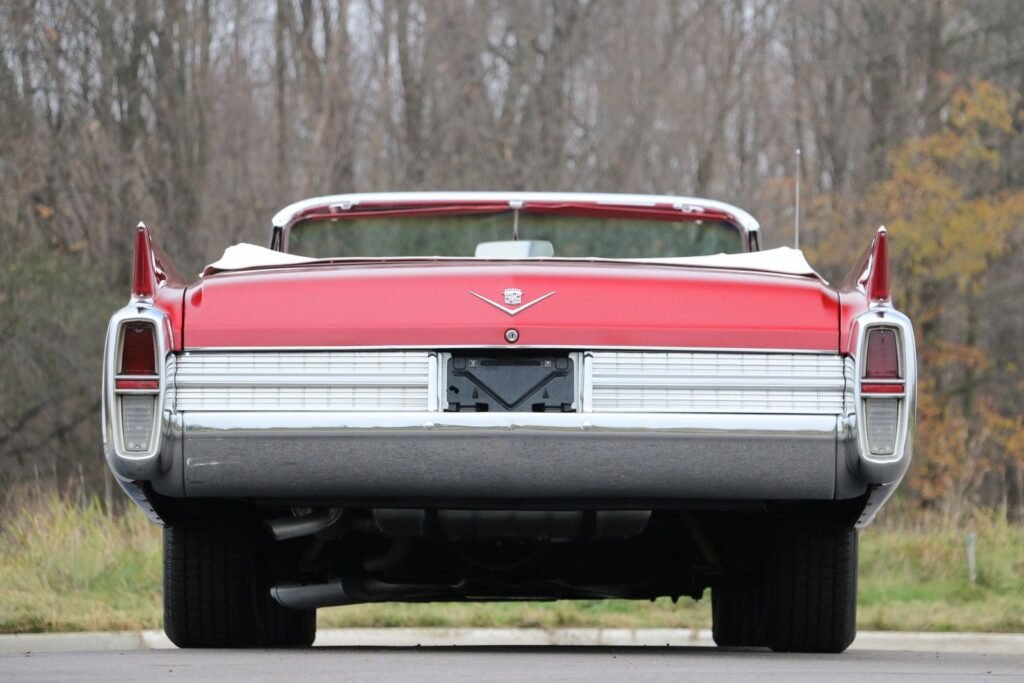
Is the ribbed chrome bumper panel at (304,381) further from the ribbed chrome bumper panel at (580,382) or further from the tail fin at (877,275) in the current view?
the tail fin at (877,275)

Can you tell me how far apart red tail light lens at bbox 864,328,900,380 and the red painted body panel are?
10cm

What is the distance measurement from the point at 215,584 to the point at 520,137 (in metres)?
22.8

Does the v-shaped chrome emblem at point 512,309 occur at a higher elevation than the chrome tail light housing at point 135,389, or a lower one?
higher

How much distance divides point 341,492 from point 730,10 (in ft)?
98.6

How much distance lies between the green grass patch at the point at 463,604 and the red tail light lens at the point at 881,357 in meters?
4.65

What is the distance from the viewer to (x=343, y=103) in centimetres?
2536

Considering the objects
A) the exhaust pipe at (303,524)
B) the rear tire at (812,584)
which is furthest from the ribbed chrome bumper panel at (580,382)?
the rear tire at (812,584)

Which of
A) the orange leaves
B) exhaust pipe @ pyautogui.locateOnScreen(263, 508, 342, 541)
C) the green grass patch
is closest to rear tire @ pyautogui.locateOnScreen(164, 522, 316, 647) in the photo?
exhaust pipe @ pyautogui.locateOnScreen(263, 508, 342, 541)

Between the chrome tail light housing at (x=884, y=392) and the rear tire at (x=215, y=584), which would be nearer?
the chrome tail light housing at (x=884, y=392)

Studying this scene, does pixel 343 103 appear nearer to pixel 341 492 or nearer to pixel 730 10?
pixel 730 10

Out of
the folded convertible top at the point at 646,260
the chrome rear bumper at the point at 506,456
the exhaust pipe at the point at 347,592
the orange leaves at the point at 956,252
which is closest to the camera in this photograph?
the chrome rear bumper at the point at 506,456

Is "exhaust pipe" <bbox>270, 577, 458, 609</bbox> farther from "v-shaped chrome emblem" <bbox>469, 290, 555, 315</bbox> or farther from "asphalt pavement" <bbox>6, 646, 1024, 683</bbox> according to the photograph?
"v-shaped chrome emblem" <bbox>469, 290, 555, 315</bbox>

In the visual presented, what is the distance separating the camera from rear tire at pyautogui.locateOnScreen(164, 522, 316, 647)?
5.64m

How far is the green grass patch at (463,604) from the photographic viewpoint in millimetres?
9367
